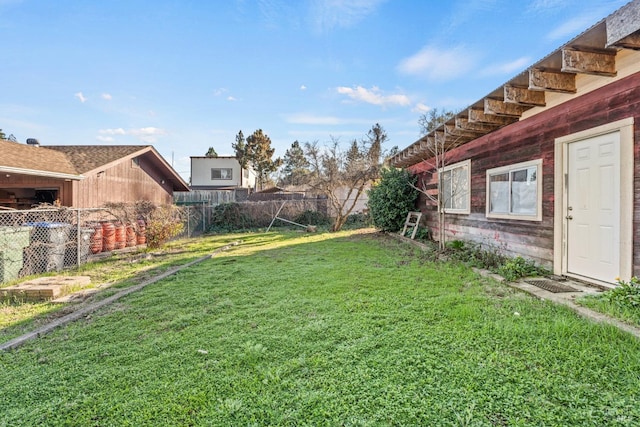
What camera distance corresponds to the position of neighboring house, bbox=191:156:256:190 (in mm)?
26219

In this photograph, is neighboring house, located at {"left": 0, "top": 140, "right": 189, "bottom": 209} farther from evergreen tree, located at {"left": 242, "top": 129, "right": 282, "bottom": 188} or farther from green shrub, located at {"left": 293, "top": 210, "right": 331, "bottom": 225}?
evergreen tree, located at {"left": 242, "top": 129, "right": 282, "bottom": 188}

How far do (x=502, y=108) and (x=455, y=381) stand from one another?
182 inches

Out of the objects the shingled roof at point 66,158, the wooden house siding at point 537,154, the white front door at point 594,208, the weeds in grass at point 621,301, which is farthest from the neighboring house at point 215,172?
the weeds in grass at point 621,301

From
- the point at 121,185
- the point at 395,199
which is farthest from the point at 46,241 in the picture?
the point at 395,199

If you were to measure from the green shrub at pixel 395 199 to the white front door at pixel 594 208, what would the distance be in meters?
5.93

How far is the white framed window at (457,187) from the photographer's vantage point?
693cm

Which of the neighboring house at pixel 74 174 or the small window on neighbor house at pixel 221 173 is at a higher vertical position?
the small window on neighbor house at pixel 221 173

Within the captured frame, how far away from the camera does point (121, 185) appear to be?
454 inches

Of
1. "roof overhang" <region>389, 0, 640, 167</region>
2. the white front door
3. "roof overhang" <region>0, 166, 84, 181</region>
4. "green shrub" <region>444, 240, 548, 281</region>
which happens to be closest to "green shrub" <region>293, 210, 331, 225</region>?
"green shrub" <region>444, 240, 548, 281</region>

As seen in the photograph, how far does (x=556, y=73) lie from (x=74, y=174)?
11.9 m

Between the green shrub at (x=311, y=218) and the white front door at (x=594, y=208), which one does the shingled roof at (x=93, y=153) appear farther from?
the white front door at (x=594, y=208)

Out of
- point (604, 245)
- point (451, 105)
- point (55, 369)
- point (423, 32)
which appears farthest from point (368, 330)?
point (451, 105)

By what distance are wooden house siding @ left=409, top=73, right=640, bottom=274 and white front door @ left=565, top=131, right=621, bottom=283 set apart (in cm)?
24

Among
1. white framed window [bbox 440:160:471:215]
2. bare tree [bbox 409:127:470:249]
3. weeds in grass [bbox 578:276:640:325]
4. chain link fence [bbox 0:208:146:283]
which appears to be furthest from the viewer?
white framed window [bbox 440:160:471:215]
